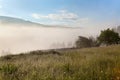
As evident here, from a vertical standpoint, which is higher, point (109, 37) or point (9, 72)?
point (109, 37)

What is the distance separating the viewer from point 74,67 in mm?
9781

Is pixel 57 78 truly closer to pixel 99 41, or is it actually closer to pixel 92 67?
pixel 92 67

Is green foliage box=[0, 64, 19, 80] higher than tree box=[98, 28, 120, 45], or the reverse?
tree box=[98, 28, 120, 45]

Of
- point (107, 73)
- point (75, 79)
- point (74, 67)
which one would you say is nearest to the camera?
point (75, 79)

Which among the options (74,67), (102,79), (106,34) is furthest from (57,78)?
(106,34)

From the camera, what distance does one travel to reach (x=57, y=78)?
7.82 meters

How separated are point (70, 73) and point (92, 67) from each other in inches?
52.0

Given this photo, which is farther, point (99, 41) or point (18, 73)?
point (99, 41)

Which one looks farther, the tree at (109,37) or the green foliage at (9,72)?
the tree at (109,37)

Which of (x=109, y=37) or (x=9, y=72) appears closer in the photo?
(x=9, y=72)

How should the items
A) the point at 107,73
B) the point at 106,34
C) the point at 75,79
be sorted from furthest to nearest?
the point at 106,34, the point at 107,73, the point at 75,79

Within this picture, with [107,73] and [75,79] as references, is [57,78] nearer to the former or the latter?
[75,79]

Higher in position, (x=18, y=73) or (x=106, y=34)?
(x=106, y=34)

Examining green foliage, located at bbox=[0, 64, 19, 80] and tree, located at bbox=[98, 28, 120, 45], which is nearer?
green foliage, located at bbox=[0, 64, 19, 80]
